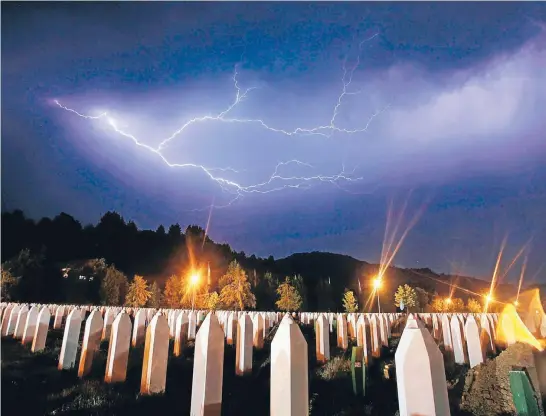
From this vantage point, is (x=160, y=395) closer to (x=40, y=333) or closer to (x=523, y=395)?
(x=523, y=395)

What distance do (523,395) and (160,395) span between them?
15.0ft

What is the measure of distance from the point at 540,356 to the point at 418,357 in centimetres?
405

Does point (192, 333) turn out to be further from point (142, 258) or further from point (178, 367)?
point (142, 258)

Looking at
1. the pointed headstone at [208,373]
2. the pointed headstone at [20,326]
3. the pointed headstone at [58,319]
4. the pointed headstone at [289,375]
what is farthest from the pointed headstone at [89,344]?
the pointed headstone at [58,319]

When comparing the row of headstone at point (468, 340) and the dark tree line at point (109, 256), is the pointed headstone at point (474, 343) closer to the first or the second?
the row of headstone at point (468, 340)

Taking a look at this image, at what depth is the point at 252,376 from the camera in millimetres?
6641

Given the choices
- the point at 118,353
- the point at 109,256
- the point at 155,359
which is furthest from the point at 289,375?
the point at 109,256

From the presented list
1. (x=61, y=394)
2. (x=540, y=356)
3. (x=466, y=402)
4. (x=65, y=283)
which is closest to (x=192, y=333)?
(x=61, y=394)

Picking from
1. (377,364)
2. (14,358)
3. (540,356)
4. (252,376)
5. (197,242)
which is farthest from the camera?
(197,242)

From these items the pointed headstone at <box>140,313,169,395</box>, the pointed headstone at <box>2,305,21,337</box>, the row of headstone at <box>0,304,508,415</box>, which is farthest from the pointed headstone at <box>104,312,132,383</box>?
the pointed headstone at <box>2,305,21,337</box>

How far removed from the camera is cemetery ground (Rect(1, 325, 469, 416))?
455 cm

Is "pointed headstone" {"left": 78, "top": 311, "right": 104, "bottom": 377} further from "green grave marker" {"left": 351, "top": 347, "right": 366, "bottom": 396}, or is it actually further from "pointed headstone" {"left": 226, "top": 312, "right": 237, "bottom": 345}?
"pointed headstone" {"left": 226, "top": 312, "right": 237, "bottom": 345}

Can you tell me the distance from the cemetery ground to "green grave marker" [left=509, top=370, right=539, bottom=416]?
1.89m

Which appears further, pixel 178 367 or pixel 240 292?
pixel 240 292
